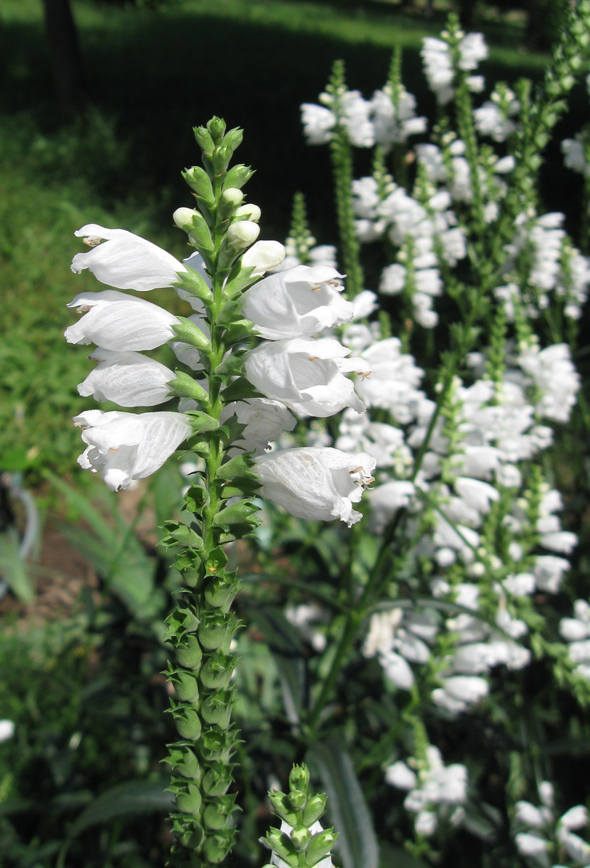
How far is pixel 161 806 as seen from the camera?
175 centimetres

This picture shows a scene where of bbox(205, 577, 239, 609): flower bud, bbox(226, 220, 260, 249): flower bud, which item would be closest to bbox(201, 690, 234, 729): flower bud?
bbox(205, 577, 239, 609): flower bud

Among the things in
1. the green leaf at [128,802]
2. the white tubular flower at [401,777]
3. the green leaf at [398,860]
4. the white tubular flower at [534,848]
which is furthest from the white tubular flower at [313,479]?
the white tubular flower at [534,848]

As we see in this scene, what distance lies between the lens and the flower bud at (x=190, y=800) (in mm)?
863

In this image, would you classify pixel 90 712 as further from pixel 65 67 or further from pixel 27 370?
pixel 65 67

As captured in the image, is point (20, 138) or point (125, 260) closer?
point (125, 260)

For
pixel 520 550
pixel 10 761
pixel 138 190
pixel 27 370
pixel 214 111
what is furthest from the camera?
pixel 214 111

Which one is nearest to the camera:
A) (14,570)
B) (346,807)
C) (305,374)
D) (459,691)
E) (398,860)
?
(305,374)

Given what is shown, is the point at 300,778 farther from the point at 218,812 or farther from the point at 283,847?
the point at 218,812

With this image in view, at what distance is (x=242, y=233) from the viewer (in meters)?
0.87

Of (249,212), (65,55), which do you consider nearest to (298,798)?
(249,212)

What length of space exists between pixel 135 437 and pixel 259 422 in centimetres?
18

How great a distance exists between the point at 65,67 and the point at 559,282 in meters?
10.1

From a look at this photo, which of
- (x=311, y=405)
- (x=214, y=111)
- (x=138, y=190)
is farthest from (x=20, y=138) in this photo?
(x=311, y=405)

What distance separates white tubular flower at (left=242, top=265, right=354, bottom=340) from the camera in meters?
0.92
